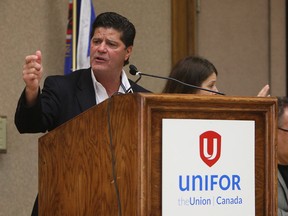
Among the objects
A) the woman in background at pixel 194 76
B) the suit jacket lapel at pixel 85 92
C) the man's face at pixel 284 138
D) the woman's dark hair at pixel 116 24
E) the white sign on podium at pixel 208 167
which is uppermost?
the woman's dark hair at pixel 116 24

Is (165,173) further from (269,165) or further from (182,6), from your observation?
(182,6)

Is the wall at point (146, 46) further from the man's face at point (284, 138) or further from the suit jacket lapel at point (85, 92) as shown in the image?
the man's face at point (284, 138)

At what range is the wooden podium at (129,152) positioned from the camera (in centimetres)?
184

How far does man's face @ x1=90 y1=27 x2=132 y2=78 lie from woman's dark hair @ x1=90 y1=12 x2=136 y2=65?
18mm

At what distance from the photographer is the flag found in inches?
161

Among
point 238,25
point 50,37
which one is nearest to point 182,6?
point 238,25

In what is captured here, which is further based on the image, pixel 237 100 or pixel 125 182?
pixel 237 100

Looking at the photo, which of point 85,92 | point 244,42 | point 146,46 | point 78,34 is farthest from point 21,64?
point 244,42

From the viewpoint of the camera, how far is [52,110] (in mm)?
2578

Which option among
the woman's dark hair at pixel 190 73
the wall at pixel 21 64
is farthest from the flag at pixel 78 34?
the woman's dark hair at pixel 190 73

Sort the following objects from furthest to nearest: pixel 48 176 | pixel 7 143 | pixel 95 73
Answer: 1. pixel 7 143
2. pixel 95 73
3. pixel 48 176

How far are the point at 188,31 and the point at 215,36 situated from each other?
0.37 meters

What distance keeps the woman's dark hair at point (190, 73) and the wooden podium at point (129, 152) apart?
1035 mm

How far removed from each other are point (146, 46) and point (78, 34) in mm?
786
